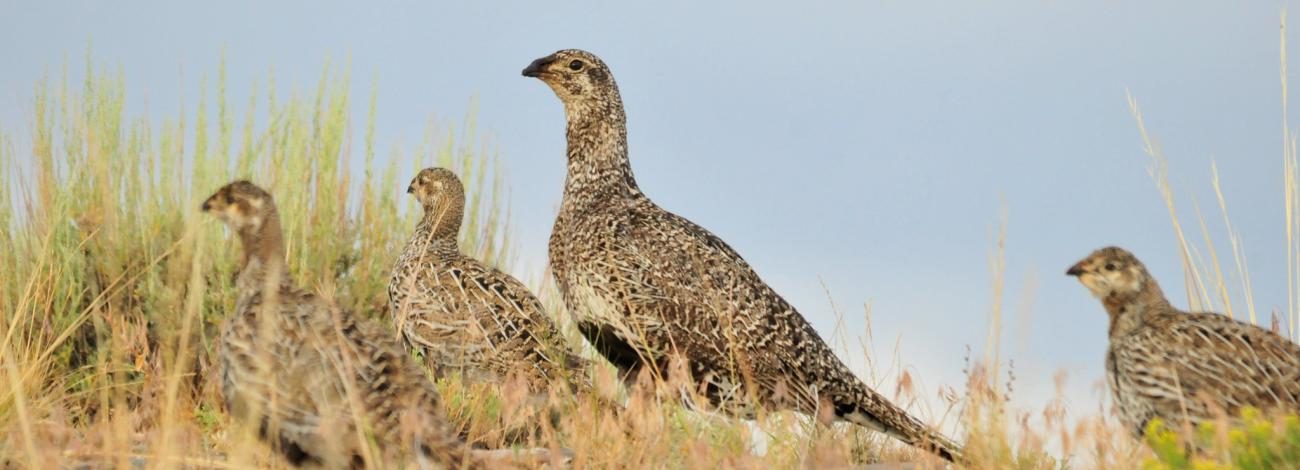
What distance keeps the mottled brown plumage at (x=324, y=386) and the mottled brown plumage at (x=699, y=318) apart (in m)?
1.85

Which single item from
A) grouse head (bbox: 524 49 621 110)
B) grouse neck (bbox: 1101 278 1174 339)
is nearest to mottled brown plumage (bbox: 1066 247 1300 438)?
grouse neck (bbox: 1101 278 1174 339)

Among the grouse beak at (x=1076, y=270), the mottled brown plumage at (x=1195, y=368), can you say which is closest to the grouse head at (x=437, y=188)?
the grouse beak at (x=1076, y=270)

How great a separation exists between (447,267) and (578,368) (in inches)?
37.1

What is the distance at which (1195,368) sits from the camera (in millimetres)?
5875

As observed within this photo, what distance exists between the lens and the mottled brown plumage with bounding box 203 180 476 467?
5.00 m

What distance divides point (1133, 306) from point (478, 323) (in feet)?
10.2

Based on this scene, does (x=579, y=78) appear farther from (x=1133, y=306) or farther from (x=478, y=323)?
(x=1133, y=306)

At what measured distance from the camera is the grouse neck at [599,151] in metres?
8.04

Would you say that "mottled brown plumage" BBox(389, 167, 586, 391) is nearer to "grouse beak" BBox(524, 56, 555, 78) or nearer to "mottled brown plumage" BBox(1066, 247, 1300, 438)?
"grouse beak" BBox(524, 56, 555, 78)

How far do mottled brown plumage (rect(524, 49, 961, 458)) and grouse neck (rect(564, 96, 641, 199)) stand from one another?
0.90 feet

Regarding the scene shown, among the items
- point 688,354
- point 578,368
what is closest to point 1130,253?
point 688,354

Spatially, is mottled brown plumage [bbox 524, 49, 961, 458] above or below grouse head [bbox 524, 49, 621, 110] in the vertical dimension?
below

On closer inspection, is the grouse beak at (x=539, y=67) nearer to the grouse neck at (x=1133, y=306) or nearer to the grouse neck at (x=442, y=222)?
the grouse neck at (x=442, y=222)

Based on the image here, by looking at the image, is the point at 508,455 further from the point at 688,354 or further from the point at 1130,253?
the point at 1130,253
